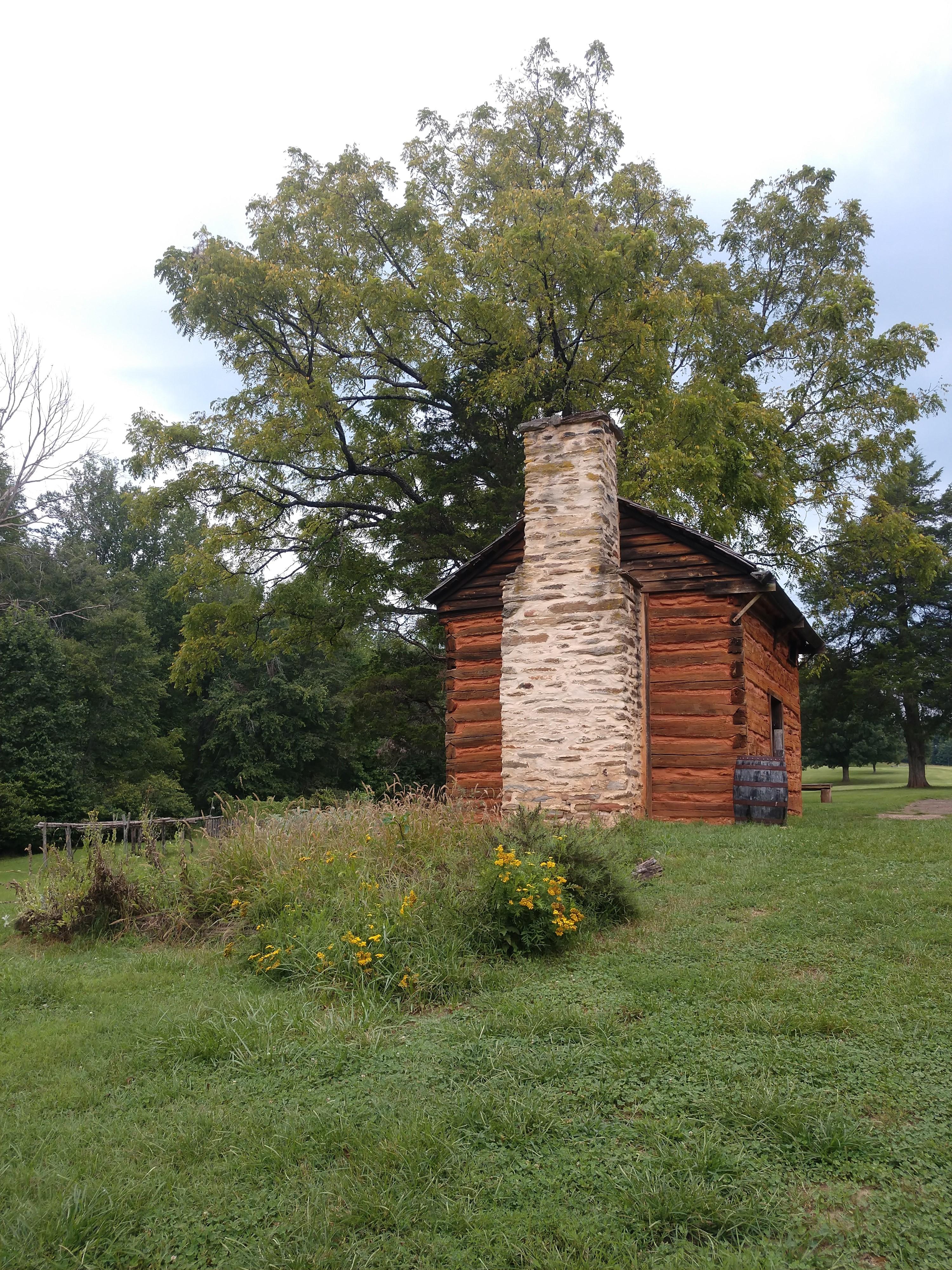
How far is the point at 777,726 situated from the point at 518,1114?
13043 millimetres

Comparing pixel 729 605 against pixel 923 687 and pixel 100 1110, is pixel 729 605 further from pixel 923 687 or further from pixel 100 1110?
pixel 923 687

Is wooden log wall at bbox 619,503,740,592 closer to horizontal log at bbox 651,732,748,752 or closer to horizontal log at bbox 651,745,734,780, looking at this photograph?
horizontal log at bbox 651,732,748,752

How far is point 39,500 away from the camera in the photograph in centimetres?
3472

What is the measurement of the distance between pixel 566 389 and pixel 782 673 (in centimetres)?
799

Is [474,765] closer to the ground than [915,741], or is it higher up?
closer to the ground

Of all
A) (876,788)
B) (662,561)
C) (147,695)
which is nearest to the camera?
(662,561)

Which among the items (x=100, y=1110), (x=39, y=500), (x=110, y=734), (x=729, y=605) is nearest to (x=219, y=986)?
(x=100, y=1110)

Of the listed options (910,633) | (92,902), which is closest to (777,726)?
(92,902)

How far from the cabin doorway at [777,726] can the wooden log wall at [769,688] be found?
4.1 inches

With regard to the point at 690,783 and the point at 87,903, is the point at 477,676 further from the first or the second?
the point at 87,903

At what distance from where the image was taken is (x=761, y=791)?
37.4ft

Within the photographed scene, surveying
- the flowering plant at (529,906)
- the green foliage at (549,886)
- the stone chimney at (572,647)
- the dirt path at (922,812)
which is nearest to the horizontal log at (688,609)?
the stone chimney at (572,647)

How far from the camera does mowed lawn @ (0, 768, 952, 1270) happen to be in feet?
8.98

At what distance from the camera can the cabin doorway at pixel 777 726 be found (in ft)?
49.5
